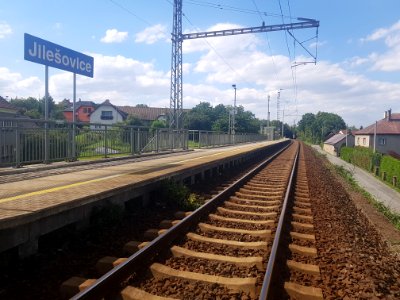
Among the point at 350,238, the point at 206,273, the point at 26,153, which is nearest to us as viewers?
the point at 206,273

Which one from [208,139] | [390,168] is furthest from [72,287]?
[208,139]

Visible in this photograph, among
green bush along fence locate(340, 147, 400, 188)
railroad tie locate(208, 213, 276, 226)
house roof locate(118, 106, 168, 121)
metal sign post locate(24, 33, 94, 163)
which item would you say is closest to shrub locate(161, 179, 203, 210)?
railroad tie locate(208, 213, 276, 226)

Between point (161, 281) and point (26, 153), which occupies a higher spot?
point (26, 153)

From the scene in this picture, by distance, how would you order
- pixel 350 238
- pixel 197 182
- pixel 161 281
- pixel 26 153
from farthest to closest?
pixel 197 182 < pixel 26 153 < pixel 350 238 < pixel 161 281

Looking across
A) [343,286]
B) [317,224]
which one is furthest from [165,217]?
[343,286]

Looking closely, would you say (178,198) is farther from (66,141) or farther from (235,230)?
(66,141)

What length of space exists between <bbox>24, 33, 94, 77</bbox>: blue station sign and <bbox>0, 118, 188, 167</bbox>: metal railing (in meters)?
2.35

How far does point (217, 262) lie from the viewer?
18.5 ft

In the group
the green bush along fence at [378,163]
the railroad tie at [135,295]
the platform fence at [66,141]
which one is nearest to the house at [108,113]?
the green bush along fence at [378,163]

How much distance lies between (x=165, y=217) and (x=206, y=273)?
3.55m

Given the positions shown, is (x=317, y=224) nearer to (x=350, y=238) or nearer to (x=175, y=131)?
(x=350, y=238)

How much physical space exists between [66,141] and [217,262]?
361 inches

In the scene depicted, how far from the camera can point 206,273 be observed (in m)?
5.23

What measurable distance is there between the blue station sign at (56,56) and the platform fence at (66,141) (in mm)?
2346
